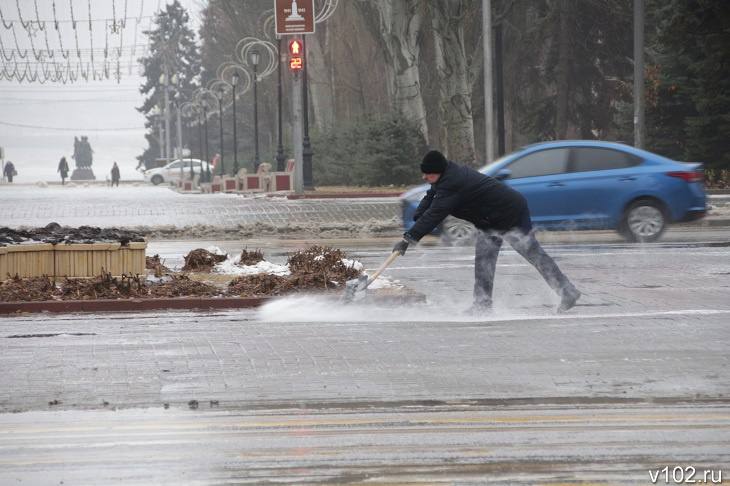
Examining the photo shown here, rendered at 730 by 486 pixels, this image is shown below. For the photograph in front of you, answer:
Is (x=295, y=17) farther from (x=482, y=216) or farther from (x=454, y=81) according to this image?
(x=482, y=216)

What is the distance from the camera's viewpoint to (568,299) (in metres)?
13.1

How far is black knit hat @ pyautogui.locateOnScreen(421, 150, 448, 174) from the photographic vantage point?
12.5 m

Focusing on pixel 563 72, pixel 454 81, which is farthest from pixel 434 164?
pixel 563 72

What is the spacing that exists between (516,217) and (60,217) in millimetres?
20612

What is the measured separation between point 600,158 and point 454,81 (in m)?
22.9

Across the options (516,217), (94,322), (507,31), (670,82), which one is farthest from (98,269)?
(507,31)

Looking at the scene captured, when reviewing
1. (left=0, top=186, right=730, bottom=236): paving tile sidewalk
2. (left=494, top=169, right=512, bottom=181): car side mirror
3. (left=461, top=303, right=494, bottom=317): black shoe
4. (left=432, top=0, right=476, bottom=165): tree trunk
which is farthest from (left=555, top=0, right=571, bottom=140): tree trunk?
(left=461, top=303, right=494, bottom=317): black shoe

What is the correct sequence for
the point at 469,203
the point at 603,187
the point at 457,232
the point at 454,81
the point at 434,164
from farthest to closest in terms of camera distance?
the point at 454,81 → the point at 457,232 → the point at 603,187 → the point at 469,203 → the point at 434,164

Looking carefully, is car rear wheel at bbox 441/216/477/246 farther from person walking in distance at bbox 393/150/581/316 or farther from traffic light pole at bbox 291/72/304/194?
traffic light pole at bbox 291/72/304/194

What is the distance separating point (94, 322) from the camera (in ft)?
42.6

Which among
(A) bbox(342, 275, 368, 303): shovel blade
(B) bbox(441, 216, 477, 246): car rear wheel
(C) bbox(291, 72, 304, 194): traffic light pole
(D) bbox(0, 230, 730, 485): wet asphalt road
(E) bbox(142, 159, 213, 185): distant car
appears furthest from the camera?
(E) bbox(142, 159, 213, 185): distant car

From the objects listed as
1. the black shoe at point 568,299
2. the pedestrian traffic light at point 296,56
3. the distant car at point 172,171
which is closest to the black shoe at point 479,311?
the black shoe at point 568,299

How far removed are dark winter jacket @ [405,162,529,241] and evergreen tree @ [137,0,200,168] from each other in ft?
461

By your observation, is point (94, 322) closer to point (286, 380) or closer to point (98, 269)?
point (98, 269)
